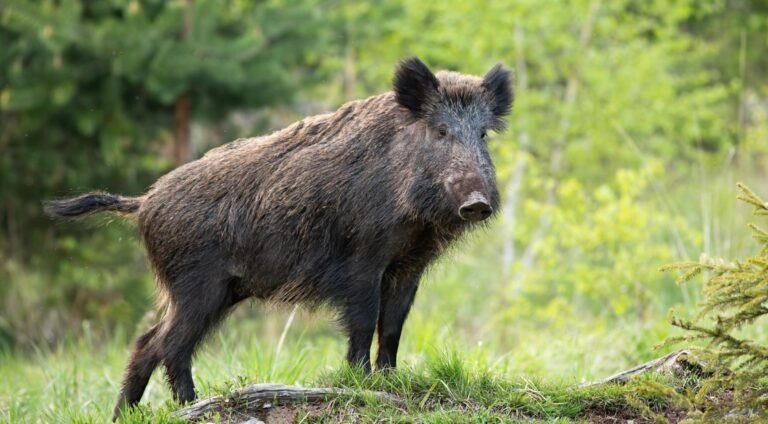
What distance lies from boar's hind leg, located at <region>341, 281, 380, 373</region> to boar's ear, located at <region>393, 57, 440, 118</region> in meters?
1.03

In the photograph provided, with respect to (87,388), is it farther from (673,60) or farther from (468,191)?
(673,60)

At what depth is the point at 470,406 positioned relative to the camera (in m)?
4.93

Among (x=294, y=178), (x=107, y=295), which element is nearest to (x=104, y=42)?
(x=107, y=295)

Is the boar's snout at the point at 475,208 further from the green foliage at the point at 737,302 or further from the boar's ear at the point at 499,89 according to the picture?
the green foliage at the point at 737,302

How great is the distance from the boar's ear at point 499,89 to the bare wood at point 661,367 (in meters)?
1.66

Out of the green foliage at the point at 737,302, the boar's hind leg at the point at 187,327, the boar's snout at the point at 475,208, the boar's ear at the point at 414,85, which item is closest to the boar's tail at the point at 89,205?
the boar's hind leg at the point at 187,327

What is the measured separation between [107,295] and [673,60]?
9594mm

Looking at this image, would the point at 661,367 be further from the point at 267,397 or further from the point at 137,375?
the point at 137,375

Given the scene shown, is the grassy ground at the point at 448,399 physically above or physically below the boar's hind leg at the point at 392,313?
below

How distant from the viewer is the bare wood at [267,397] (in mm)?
4945

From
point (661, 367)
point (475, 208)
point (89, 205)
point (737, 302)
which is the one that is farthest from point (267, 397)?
point (737, 302)

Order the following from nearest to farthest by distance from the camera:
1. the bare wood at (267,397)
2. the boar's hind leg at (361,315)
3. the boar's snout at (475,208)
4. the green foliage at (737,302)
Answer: the green foliage at (737,302), the bare wood at (267,397), the boar's snout at (475,208), the boar's hind leg at (361,315)

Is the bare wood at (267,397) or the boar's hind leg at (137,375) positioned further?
the boar's hind leg at (137,375)

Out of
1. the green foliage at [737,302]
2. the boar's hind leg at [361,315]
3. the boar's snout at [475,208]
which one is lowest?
the boar's hind leg at [361,315]
